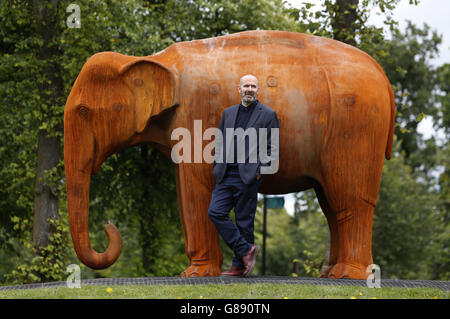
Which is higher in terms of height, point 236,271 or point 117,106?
point 117,106

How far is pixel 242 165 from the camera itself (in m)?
7.71

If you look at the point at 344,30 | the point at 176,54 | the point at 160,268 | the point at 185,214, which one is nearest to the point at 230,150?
the point at 185,214

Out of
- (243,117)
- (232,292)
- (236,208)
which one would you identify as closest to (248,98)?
(243,117)

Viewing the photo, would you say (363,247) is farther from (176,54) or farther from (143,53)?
(143,53)

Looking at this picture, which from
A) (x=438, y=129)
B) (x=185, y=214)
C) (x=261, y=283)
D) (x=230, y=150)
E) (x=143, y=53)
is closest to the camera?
(x=261, y=283)

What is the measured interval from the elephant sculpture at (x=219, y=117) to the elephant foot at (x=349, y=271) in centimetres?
1

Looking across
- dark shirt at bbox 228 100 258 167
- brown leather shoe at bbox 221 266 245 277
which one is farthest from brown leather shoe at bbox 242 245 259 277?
dark shirt at bbox 228 100 258 167

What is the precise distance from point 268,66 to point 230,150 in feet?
4.38

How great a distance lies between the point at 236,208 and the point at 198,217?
574 millimetres

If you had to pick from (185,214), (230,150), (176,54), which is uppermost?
(176,54)

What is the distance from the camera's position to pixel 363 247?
28.0 feet

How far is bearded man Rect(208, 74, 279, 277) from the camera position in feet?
25.3

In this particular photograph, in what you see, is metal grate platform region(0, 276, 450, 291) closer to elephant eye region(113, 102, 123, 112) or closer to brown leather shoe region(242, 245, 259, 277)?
brown leather shoe region(242, 245, 259, 277)

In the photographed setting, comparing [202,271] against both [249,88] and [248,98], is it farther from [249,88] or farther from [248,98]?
[249,88]
